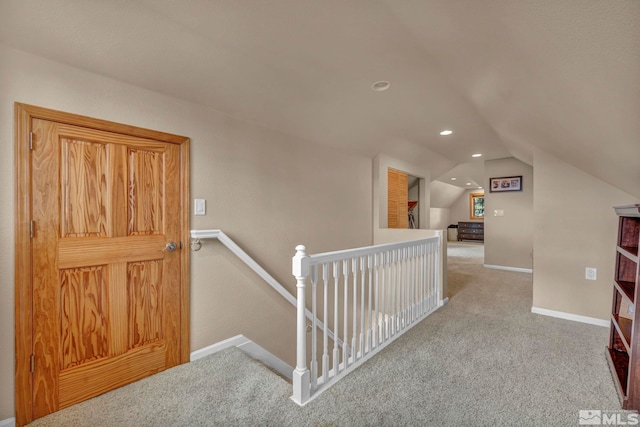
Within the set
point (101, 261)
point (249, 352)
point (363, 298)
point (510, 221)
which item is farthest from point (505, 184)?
point (101, 261)

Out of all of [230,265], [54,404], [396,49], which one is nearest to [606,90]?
[396,49]

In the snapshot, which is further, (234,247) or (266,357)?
(266,357)

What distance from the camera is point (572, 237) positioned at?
283cm

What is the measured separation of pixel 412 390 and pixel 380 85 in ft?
7.45

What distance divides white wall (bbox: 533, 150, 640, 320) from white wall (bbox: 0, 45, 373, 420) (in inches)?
84.6

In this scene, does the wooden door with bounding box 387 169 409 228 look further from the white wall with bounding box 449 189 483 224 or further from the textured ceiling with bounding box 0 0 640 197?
the white wall with bounding box 449 189 483 224

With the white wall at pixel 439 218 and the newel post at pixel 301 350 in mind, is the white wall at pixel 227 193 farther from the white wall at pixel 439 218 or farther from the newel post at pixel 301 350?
the white wall at pixel 439 218

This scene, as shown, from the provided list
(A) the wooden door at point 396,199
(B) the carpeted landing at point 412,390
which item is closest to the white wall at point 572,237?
(B) the carpeted landing at point 412,390

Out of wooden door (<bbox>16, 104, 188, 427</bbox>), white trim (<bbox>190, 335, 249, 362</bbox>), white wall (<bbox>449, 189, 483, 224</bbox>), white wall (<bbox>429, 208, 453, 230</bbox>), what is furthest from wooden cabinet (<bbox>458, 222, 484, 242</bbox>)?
wooden door (<bbox>16, 104, 188, 427</bbox>)

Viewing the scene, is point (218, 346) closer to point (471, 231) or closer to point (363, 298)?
point (363, 298)

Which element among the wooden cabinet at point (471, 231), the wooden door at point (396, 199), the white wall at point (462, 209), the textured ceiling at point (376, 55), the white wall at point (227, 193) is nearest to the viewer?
the textured ceiling at point (376, 55)

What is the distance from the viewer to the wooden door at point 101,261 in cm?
152

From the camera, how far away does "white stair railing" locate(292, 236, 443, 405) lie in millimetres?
1554

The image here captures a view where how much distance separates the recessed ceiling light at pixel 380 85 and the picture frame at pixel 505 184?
158 inches
